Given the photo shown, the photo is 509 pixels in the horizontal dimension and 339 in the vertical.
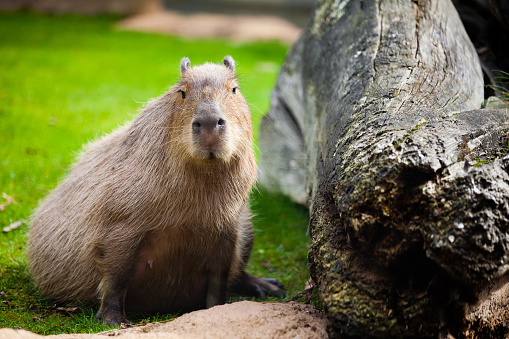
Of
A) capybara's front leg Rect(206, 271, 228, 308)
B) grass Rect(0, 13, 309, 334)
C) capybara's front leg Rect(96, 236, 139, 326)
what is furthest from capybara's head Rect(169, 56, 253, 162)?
capybara's front leg Rect(206, 271, 228, 308)

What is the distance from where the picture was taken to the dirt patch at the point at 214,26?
16219 mm

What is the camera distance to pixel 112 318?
10.8 ft

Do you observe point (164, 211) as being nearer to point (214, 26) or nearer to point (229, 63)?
point (229, 63)

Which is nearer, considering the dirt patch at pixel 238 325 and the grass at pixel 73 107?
the dirt patch at pixel 238 325

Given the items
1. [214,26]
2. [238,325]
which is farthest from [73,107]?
[214,26]

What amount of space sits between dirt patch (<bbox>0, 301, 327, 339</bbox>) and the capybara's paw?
1.51ft

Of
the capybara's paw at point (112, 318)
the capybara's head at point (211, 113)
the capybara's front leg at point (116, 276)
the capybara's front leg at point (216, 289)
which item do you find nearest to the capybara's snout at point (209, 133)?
the capybara's head at point (211, 113)

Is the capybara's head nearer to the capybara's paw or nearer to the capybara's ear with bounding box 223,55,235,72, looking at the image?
the capybara's ear with bounding box 223,55,235,72

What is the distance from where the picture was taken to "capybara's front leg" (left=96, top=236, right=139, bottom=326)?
130 inches

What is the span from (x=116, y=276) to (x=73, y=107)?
584 cm

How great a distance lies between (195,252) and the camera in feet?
11.3

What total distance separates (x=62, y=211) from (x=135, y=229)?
88 cm

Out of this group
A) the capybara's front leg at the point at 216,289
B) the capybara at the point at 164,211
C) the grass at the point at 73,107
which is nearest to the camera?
the capybara at the point at 164,211

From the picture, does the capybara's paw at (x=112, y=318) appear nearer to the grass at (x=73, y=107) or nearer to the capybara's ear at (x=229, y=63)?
the grass at (x=73, y=107)
